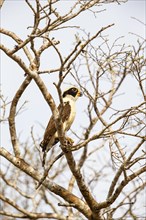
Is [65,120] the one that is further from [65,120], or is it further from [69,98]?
[69,98]

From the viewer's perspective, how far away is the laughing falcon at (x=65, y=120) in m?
5.49

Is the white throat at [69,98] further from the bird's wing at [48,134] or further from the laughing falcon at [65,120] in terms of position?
the bird's wing at [48,134]

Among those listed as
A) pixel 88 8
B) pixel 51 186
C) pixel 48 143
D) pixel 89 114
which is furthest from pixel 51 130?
pixel 89 114

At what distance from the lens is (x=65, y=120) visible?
18.5 ft

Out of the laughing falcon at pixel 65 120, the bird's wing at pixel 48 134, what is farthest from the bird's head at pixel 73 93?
the bird's wing at pixel 48 134

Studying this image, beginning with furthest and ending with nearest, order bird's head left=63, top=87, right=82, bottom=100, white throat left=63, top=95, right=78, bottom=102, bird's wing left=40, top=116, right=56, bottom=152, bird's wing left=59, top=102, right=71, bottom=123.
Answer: bird's head left=63, top=87, right=82, bottom=100 → white throat left=63, top=95, right=78, bottom=102 → bird's wing left=59, top=102, right=71, bottom=123 → bird's wing left=40, top=116, right=56, bottom=152

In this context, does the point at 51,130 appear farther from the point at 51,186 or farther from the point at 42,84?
Result: the point at 42,84

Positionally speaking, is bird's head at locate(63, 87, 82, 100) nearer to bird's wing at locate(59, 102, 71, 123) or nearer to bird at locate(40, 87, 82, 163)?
bird at locate(40, 87, 82, 163)

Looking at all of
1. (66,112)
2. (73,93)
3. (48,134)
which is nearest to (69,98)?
(73,93)

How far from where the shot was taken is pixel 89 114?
8.22m

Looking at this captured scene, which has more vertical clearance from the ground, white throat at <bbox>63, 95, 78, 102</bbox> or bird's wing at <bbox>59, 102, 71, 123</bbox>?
white throat at <bbox>63, 95, 78, 102</bbox>

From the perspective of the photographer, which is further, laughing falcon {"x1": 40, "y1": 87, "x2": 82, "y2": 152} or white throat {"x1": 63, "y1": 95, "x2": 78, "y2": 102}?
white throat {"x1": 63, "y1": 95, "x2": 78, "y2": 102}

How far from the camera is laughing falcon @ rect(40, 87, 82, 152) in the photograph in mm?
5488

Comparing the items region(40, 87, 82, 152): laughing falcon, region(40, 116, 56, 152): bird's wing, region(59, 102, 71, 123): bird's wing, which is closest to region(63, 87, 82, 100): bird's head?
region(40, 87, 82, 152): laughing falcon
